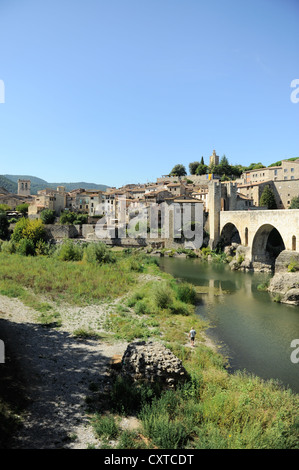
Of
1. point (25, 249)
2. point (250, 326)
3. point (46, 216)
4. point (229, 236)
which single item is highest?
point (46, 216)

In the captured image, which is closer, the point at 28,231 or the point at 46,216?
the point at 28,231

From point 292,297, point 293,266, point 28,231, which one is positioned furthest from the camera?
point 28,231

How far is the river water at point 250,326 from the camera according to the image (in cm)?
1010

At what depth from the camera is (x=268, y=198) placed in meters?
47.8

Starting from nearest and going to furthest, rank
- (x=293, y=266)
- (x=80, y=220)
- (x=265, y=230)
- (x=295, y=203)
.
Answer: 1. (x=293, y=266)
2. (x=265, y=230)
3. (x=295, y=203)
4. (x=80, y=220)

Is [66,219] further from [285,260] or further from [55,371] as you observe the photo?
[55,371]

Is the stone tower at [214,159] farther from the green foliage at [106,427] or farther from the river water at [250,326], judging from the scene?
the green foliage at [106,427]

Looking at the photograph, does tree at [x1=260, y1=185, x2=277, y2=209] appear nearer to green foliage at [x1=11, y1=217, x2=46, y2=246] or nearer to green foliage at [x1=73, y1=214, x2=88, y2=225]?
green foliage at [x1=73, y1=214, x2=88, y2=225]

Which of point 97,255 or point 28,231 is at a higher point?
point 28,231

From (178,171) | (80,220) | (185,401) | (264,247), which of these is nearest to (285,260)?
(264,247)

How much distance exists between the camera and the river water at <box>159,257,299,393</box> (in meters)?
10.1

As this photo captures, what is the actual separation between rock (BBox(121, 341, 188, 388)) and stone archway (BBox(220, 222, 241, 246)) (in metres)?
36.3

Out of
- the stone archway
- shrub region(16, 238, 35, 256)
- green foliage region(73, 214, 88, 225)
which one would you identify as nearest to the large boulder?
the stone archway

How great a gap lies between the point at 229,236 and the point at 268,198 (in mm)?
11099
